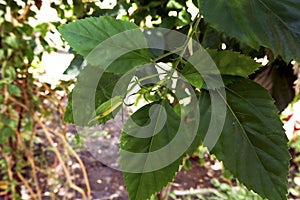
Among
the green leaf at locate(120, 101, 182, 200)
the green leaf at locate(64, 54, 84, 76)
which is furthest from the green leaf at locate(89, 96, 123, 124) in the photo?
the green leaf at locate(64, 54, 84, 76)

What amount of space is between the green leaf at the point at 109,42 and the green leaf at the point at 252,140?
2.8 inches

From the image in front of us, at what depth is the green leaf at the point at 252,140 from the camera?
0.31 m

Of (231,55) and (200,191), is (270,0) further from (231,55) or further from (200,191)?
(200,191)

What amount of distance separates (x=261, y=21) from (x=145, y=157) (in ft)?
0.48

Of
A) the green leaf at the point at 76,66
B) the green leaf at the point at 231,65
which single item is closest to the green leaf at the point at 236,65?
the green leaf at the point at 231,65

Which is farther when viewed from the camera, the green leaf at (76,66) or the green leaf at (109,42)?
the green leaf at (76,66)

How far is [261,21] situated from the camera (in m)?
0.30

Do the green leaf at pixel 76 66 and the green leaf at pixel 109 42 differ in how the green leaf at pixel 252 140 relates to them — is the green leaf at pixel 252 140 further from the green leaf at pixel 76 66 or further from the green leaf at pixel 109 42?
the green leaf at pixel 76 66

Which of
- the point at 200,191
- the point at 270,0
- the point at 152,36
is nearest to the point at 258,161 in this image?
the point at 270,0

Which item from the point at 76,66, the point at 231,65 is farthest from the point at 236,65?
the point at 76,66

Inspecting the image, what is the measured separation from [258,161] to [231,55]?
0.09 metres

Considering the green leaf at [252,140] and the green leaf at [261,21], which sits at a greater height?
the green leaf at [261,21]

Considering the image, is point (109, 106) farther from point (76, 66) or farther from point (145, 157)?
point (76, 66)

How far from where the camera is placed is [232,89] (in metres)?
0.34
